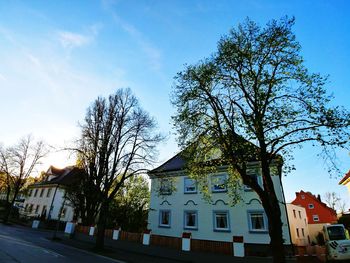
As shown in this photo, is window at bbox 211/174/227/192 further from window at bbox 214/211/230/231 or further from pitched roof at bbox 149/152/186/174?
pitched roof at bbox 149/152/186/174

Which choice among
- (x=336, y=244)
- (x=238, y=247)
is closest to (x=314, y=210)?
(x=336, y=244)

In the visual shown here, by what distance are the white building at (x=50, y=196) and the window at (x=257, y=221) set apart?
32.1m

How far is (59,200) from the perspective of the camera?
43.1 metres

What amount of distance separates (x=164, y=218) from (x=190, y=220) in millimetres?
3388

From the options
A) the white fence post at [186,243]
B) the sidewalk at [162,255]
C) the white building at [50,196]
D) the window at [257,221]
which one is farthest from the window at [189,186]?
the white building at [50,196]

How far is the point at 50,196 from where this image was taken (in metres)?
44.1

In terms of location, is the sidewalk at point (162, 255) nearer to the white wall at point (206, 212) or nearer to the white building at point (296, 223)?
the white wall at point (206, 212)

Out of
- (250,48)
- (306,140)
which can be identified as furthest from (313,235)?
(250,48)

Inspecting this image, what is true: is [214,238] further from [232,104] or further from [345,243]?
[232,104]

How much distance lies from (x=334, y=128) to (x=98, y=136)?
20.9m

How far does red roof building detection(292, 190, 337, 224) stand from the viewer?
2018 inches

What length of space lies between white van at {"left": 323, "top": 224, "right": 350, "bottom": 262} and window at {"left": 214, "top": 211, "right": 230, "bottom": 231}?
7.98 meters

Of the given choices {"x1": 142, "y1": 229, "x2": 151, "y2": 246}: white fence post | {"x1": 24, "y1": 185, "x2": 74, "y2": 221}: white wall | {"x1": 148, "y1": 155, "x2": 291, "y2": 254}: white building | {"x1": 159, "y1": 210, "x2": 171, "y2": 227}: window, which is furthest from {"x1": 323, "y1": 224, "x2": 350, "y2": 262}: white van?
{"x1": 24, "y1": 185, "x2": 74, "y2": 221}: white wall

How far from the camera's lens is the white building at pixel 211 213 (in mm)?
19469
